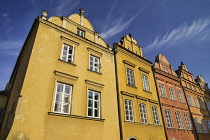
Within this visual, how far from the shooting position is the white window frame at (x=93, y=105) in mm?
8516

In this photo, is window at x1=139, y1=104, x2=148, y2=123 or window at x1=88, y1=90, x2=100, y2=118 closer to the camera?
window at x1=88, y1=90, x2=100, y2=118

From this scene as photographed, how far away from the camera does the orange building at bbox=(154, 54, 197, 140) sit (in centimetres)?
1358

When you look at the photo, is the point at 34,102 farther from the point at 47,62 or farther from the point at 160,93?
the point at 160,93

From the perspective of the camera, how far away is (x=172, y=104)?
1518cm

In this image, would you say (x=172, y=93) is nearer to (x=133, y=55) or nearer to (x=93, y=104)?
(x=133, y=55)

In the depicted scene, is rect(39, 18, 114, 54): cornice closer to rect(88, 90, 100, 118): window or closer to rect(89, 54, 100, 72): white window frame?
rect(89, 54, 100, 72): white window frame

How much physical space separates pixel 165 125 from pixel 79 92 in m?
8.60

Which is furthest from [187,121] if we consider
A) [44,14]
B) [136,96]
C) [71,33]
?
[44,14]

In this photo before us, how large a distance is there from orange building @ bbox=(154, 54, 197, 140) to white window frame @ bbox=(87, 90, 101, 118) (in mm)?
7182

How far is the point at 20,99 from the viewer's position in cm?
641

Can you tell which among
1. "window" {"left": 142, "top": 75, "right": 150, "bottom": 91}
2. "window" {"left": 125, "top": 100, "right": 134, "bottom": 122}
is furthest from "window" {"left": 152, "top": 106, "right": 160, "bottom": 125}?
"window" {"left": 125, "top": 100, "right": 134, "bottom": 122}

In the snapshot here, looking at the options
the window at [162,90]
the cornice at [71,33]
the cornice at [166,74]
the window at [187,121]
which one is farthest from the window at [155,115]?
the cornice at [71,33]

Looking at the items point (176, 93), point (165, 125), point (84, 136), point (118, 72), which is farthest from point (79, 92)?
point (176, 93)

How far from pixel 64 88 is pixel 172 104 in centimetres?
1187
